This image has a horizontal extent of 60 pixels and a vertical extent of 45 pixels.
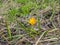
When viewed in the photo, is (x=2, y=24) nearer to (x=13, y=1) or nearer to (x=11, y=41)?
(x=11, y=41)

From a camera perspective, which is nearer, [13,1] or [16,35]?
[16,35]

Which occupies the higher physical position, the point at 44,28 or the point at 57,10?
the point at 57,10

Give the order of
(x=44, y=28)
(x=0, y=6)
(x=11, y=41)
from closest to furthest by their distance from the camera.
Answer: (x=11, y=41) < (x=44, y=28) < (x=0, y=6)

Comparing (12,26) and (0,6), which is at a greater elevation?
(0,6)

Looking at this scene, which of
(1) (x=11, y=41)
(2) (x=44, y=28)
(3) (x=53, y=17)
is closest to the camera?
(1) (x=11, y=41)

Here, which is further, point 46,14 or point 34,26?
point 46,14

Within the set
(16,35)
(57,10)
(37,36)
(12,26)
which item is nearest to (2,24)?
(12,26)

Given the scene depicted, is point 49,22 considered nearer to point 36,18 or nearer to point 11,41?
point 36,18

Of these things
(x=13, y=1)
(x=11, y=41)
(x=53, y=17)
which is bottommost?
(x=11, y=41)

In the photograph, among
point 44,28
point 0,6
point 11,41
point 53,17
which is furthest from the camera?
point 0,6

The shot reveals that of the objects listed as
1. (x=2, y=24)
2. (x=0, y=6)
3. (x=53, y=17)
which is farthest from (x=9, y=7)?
(x=53, y=17)
